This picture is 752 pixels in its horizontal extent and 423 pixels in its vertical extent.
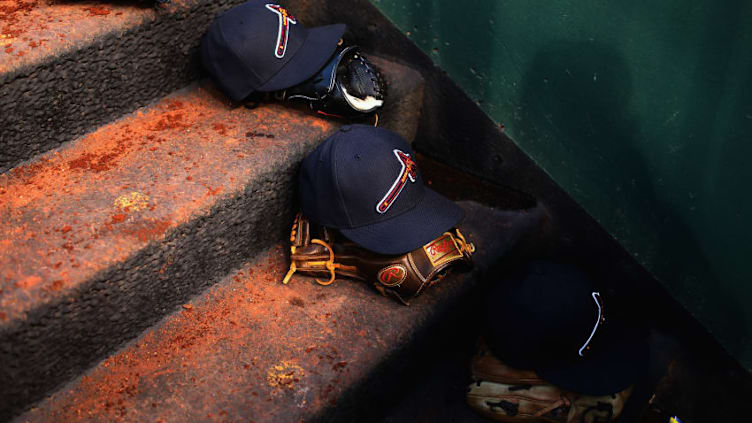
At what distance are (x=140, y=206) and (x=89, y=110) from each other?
0.47 metres

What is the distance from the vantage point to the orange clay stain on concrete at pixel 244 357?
5.56 feet

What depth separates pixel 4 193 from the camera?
71.9 inches

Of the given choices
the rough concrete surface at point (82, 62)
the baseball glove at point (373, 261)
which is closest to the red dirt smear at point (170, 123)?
the rough concrete surface at point (82, 62)

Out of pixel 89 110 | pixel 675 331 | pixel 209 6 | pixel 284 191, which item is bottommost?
pixel 675 331

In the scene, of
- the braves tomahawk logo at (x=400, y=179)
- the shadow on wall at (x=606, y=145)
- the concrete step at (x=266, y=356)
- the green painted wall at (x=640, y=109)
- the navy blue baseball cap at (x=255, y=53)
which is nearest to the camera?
the concrete step at (x=266, y=356)

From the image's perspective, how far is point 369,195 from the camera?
1924mm

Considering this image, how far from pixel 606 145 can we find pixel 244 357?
137cm

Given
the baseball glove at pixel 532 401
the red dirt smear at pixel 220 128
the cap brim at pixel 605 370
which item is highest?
the red dirt smear at pixel 220 128

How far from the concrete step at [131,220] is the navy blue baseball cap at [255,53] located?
11 cm

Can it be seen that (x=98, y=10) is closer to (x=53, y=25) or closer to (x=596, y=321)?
(x=53, y=25)

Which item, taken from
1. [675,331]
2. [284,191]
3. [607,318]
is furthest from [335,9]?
[675,331]

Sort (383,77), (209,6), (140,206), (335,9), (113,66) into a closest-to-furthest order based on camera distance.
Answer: (140,206) < (113,66) < (209,6) < (383,77) < (335,9)

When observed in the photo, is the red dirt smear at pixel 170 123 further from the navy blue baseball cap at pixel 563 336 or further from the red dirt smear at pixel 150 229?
the navy blue baseball cap at pixel 563 336

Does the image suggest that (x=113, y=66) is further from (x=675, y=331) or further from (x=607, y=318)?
(x=675, y=331)
